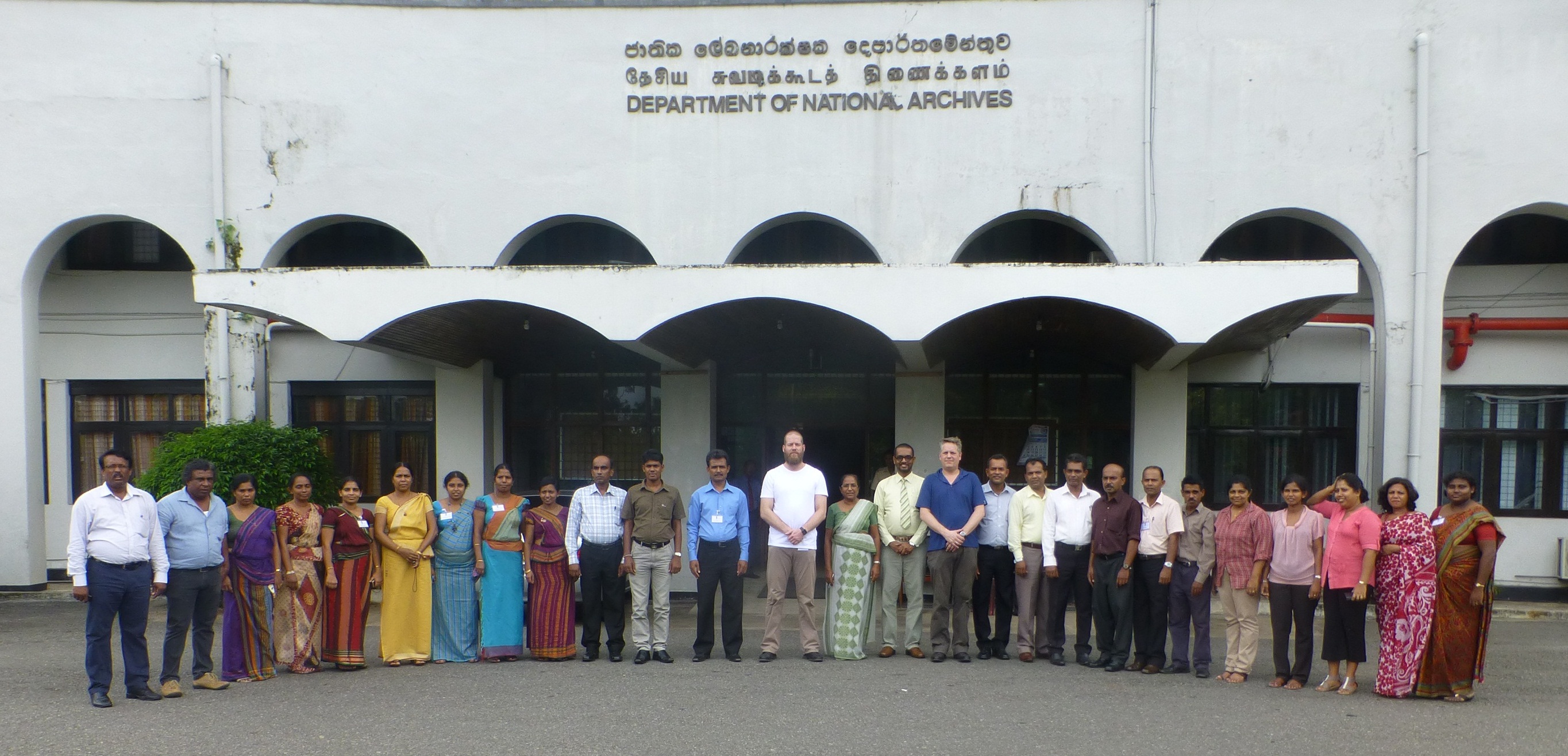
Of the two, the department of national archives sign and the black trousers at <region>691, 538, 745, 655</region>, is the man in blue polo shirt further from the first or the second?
the department of national archives sign

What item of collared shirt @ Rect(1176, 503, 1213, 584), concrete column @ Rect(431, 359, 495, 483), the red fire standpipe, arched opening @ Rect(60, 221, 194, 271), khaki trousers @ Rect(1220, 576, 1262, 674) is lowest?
khaki trousers @ Rect(1220, 576, 1262, 674)

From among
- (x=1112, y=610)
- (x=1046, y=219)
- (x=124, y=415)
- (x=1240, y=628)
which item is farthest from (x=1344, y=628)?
(x=124, y=415)

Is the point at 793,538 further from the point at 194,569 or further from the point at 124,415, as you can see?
the point at 124,415

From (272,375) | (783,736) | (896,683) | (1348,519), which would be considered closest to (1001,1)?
(1348,519)

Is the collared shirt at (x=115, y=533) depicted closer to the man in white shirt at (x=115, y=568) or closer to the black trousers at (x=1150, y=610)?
the man in white shirt at (x=115, y=568)

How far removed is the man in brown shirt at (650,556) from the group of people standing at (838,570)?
2cm

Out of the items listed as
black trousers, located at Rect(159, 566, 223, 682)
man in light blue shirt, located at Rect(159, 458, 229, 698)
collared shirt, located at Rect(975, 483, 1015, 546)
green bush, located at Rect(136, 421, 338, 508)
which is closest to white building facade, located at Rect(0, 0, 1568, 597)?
green bush, located at Rect(136, 421, 338, 508)

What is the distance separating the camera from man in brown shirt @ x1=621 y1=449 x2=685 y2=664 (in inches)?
307

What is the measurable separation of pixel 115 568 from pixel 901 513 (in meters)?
5.16

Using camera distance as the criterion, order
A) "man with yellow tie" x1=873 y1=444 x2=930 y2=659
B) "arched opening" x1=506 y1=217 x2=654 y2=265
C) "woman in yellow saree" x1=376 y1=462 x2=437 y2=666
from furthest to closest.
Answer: "arched opening" x1=506 y1=217 x2=654 y2=265 → "man with yellow tie" x1=873 y1=444 x2=930 y2=659 → "woman in yellow saree" x1=376 y1=462 x2=437 y2=666

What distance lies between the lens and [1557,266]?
441 inches

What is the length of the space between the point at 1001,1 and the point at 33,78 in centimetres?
1031

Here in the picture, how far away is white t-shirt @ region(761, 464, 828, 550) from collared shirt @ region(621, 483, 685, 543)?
0.71m

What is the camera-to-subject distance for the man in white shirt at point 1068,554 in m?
7.74
